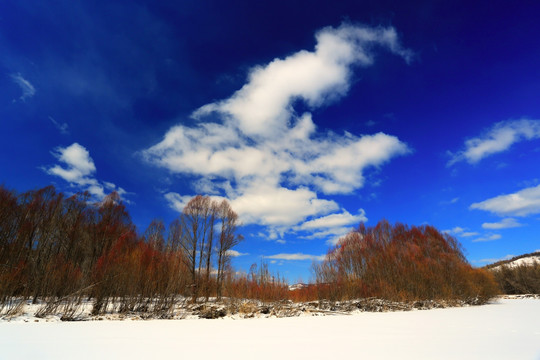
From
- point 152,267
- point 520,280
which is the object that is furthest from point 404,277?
point 520,280

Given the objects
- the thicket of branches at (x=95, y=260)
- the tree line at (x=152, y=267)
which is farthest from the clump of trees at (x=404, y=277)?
the thicket of branches at (x=95, y=260)

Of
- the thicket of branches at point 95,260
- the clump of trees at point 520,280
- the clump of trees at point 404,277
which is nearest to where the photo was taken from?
the thicket of branches at point 95,260

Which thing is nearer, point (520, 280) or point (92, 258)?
point (92, 258)

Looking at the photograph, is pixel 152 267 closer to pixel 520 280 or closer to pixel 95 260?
pixel 95 260

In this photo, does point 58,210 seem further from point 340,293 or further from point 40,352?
point 340,293

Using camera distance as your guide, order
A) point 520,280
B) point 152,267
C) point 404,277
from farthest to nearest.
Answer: point 520,280 → point 404,277 → point 152,267

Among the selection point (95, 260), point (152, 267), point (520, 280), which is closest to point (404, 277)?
point (152, 267)

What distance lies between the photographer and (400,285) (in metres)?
20.3

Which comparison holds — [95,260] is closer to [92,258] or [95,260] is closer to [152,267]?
[92,258]

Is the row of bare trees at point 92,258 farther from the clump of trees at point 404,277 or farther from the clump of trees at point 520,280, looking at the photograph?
the clump of trees at point 520,280

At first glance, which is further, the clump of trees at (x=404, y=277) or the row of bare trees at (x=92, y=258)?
the clump of trees at (x=404, y=277)

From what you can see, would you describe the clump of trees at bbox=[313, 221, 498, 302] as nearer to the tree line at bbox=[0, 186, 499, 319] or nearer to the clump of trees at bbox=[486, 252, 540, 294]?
the tree line at bbox=[0, 186, 499, 319]

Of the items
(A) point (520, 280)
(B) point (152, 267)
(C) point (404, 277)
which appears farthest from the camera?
(A) point (520, 280)

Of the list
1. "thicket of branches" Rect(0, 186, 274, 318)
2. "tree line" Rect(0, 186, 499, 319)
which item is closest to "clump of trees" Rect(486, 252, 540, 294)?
"tree line" Rect(0, 186, 499, 319)
